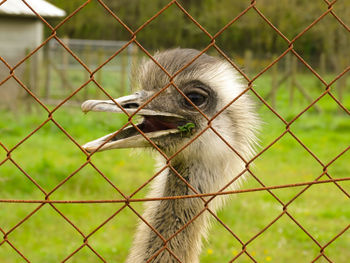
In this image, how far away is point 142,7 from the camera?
2139 cm

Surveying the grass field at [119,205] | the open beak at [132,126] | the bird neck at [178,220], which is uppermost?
the open beak at [132,126]

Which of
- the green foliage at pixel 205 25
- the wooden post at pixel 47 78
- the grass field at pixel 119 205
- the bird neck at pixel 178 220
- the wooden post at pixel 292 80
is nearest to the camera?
the bird neck at pixel 178 220

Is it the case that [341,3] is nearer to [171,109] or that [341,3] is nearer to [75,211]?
[75,211]

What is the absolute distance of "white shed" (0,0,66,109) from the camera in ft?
40.4

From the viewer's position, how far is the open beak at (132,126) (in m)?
2.30

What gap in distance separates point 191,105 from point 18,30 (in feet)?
35.9

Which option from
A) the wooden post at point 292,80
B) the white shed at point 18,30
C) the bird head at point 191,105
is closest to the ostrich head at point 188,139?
the bird head at point 191,105

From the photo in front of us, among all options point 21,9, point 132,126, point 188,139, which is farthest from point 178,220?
point 21,9

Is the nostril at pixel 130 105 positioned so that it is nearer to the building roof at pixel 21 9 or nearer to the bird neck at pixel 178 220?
the bird neck at pixel 178 220

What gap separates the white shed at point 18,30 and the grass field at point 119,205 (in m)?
2.62

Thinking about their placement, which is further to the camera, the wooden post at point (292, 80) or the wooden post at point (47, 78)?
the wooden post at point (292, 80)

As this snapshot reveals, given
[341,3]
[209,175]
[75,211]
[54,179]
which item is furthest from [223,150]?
[341,3]

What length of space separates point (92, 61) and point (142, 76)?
41.8 feet

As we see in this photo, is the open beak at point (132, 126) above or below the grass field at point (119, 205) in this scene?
above
